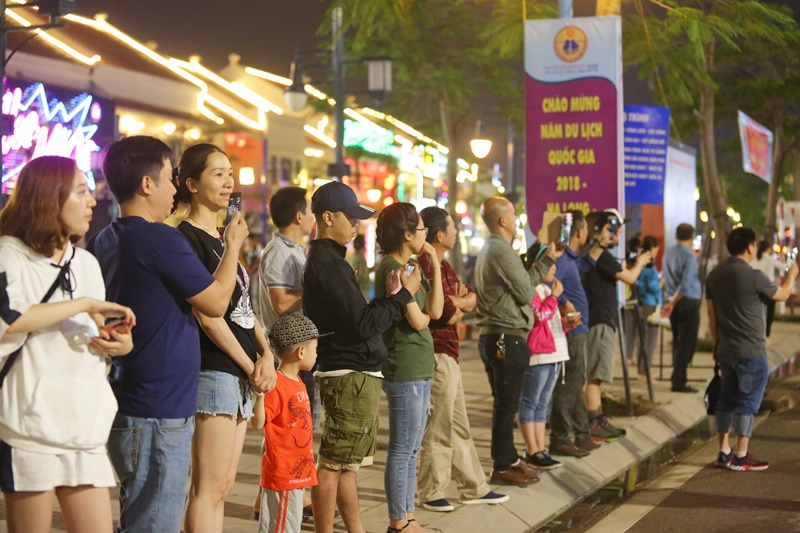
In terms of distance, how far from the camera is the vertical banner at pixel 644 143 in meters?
14.5

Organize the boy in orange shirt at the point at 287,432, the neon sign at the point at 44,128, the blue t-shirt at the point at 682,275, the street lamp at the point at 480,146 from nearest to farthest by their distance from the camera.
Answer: the boy in orange shirt at the point at 287,432
the blue t-shirt at the point at 682,275
the neon sign at the point at 44,128
the street lamp at the point at 480,146

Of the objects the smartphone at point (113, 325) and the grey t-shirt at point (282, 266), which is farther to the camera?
the grey t-shirt at point (282, 266)

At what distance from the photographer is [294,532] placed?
5480 mm

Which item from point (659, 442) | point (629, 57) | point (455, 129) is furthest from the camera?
point (455, 129)

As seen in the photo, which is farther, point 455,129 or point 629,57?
point 455,129

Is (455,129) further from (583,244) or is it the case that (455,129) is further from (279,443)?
(279,443)

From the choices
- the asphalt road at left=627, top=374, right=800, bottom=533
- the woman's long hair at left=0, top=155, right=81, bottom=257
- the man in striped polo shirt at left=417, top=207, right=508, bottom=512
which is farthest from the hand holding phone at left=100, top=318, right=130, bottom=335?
the asphalt road at left=627, top=374, right=800, bottom=533

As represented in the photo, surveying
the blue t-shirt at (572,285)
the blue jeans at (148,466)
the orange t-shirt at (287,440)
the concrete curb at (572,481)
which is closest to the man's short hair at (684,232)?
the concrete curb at (572,481)

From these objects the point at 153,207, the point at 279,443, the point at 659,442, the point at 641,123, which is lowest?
the point at 659,442

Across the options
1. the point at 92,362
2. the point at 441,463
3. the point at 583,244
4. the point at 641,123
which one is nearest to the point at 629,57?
the point at 641,123

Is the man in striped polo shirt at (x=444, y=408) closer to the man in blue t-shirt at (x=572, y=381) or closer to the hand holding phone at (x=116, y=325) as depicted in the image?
the man in blue t-shirt at (x=572, y=381)

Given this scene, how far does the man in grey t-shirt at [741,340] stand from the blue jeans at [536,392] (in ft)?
5.67

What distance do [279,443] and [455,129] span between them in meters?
22.0

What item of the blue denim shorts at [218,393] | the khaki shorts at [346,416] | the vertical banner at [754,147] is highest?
the vertical banner at [754,147]
